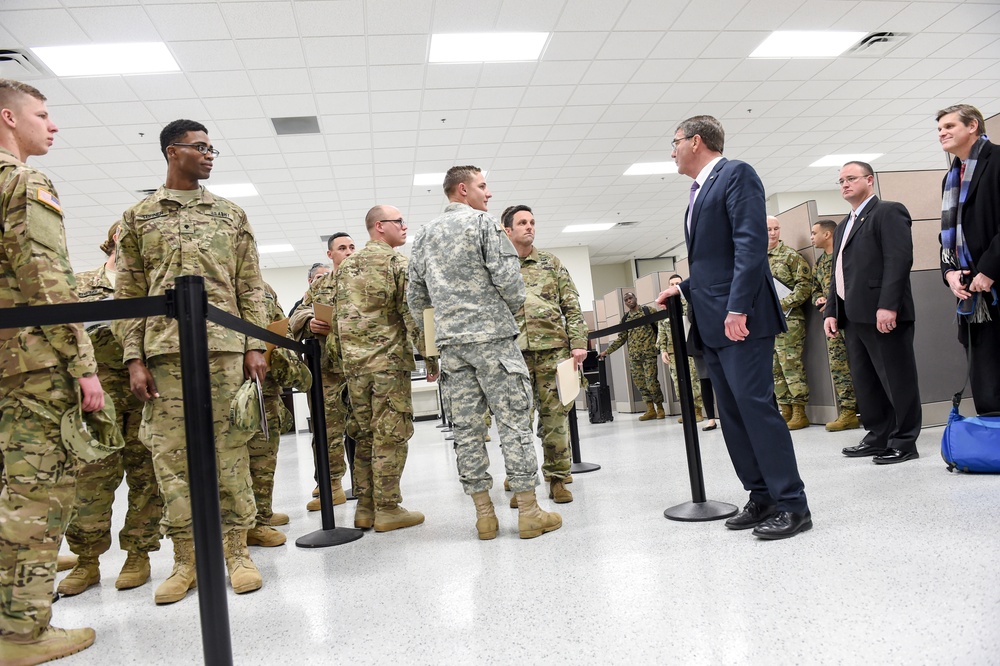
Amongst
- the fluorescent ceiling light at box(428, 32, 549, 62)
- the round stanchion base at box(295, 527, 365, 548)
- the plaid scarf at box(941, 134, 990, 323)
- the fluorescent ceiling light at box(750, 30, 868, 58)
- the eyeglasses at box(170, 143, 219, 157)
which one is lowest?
the round stanchion base at box(295, 527, 365, 548)

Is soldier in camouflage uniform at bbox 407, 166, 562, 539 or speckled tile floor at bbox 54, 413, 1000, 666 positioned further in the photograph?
soldier in camouflage uniform at bbox 407, 166, 562, 539

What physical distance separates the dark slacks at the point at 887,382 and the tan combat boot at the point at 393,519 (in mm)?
2552

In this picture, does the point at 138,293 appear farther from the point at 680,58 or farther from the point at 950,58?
the point at 950,58

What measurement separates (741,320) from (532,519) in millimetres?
1132

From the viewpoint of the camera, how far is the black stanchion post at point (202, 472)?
132 cm

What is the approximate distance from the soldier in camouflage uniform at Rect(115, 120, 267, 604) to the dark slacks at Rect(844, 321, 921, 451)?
3107 mm

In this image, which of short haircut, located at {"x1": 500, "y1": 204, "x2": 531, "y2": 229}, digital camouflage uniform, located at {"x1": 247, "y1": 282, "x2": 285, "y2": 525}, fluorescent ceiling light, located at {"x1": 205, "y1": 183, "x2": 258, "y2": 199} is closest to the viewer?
digital camouflage uniform, located at {"x1": 247, "y1": 282, "x2": 285, "y2": 525}

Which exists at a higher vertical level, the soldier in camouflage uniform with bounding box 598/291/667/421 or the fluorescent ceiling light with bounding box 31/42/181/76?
the fluorescent ceiling light with bounding box 31/42/181/76

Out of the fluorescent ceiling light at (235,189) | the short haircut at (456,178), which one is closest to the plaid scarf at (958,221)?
the short haircut at (456,178)

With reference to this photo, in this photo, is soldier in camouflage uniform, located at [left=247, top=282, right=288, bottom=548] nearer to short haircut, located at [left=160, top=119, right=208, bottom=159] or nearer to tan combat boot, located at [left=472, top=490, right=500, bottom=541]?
short haircut, located at [left=160, top=119, right=208, bottom=159]

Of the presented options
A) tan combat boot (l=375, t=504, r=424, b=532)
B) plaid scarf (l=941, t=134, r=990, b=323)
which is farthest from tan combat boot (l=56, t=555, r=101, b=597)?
plaid scarf (l=941, t=134, r=990, b=323)

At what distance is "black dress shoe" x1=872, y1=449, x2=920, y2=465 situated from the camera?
3197mm

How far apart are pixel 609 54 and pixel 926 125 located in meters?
6.26

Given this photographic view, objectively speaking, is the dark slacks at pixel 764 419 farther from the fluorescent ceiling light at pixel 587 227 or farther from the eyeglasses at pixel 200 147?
the fluorescent ceiling light at pixel 587 227
